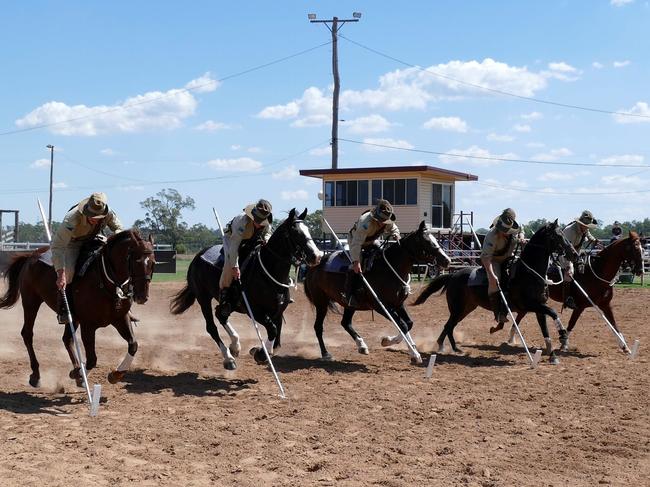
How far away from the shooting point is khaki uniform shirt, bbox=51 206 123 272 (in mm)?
9984

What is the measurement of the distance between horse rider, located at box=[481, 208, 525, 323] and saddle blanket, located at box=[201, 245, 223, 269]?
4629mm

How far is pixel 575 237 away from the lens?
15422 mm

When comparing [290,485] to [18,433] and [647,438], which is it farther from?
[647,438]

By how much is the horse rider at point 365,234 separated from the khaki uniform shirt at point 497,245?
1.67 metres

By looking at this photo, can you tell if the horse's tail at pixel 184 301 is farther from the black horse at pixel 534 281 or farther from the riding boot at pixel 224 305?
the black horse at pixel 534 281

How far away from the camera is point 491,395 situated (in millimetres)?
10008

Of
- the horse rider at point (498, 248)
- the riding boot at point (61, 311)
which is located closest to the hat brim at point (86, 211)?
the riding boot at point (61, 311)

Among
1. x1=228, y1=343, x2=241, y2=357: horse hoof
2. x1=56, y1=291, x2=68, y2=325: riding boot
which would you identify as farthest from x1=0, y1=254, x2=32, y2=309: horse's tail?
x1=228, y1=343, x2=241, y2=357: horse hoof

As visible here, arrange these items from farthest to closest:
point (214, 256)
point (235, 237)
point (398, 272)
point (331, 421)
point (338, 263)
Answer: point (338, 263) → point (398, 272) → point (214, 256) → point (235, 237) → point (331, 421)

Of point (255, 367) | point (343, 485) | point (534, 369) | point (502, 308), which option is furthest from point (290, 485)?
point (502, 308)

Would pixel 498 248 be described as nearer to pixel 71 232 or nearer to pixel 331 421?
pixel 331 421

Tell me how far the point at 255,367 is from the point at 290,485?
20.2ft

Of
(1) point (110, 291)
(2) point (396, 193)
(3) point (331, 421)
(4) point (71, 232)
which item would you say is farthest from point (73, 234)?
(2) point (396, 193)

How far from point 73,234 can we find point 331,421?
4.26 metres
